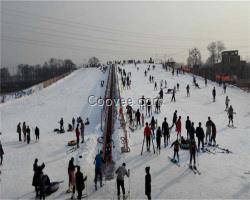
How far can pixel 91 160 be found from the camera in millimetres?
20359

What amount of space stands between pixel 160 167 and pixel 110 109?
16545mm

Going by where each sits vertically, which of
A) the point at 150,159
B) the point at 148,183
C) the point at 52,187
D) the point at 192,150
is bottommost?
the point at 52,187

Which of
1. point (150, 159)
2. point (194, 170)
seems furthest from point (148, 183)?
point (150, 159)

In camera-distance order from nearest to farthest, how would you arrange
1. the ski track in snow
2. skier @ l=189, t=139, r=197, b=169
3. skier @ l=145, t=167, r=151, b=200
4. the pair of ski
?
1. skier @ l=145, t=167, r=151, b=200
2. the ski track in snow
3. the pair of ski
4. skier @ l=189, t=139, r=197, b=169

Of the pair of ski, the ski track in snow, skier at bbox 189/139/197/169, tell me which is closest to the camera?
the ski track in snow

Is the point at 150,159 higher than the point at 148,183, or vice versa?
the point at 148,183

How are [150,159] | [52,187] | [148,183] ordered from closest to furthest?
[148,183] → [52,187] → [150,159]

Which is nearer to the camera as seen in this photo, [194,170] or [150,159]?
[194,170]

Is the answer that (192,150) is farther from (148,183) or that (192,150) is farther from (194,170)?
(148,183)

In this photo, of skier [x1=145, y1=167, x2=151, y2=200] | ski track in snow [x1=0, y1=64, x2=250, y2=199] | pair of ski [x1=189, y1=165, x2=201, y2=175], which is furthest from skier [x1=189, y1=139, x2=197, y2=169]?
skier [x1=145, y1=167, x2=151, y2=200]

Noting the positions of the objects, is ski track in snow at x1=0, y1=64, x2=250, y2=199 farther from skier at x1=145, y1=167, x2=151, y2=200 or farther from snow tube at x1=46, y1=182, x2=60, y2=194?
skier at x1=145, y1=167, x2=151, y2=200

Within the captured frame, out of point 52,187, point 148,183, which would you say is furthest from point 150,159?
point 52,187

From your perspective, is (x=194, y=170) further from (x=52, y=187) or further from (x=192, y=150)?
(x=52, y=187)

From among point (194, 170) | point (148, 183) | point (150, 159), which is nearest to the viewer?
point (148, 183)
